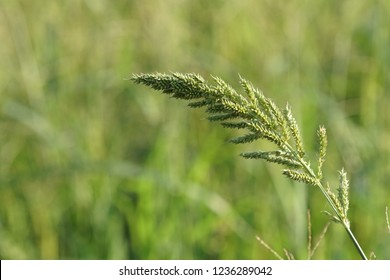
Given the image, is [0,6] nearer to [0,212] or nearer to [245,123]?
[0,212]

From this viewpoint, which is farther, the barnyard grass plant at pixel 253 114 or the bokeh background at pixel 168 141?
the bokeh background at pixel 168 141

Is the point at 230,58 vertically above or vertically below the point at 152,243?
above

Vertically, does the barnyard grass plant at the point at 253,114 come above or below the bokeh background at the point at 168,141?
below

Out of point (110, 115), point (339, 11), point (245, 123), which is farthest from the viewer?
point (339, 11)

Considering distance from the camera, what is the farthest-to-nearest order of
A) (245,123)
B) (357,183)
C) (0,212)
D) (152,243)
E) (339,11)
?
(339,11) → (0,212) → (357,183) → (152,243) → (245,123)

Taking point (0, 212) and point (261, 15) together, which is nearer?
point (0, 212)

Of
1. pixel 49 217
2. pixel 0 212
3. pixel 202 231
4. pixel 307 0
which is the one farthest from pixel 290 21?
pixel 0 212

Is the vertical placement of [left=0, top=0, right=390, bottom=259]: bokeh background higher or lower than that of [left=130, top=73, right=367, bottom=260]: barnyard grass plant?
higher

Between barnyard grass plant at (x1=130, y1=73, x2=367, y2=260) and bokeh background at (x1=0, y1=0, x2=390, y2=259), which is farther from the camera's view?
bokeh background at (x1=0, y1=0, x2=390, y2=259)
